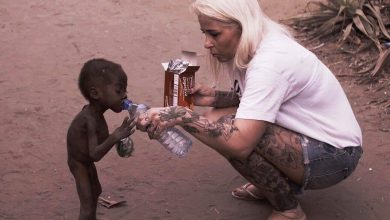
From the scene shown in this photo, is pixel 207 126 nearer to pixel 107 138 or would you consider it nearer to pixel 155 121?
pixel 155 121

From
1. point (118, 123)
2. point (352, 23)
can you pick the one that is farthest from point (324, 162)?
point (352, 23)

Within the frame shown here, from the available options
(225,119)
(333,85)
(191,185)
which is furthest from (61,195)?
(333,85)

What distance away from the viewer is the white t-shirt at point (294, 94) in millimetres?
2969

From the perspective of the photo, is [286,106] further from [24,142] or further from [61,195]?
[24,142]

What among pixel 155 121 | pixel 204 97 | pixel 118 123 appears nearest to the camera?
pixel 155 121

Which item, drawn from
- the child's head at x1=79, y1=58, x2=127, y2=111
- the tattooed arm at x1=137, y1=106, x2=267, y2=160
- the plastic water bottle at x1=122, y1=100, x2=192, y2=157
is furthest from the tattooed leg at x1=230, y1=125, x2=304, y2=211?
the child's head at x1=79, y1=58, x2=127, y2=111

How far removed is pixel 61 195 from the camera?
380 centimetres

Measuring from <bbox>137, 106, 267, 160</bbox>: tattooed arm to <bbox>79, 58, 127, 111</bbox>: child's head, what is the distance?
27cm

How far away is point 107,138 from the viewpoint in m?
3.15

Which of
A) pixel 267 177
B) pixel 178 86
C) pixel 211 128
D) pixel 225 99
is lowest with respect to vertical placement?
pixel 267 177

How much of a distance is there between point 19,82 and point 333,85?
2.95 meters

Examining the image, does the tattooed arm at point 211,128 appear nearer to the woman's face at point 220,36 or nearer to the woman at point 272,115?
the woman at point 272,115

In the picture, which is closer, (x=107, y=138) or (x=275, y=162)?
(x=107, y=138)

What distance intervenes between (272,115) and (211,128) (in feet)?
0.91
